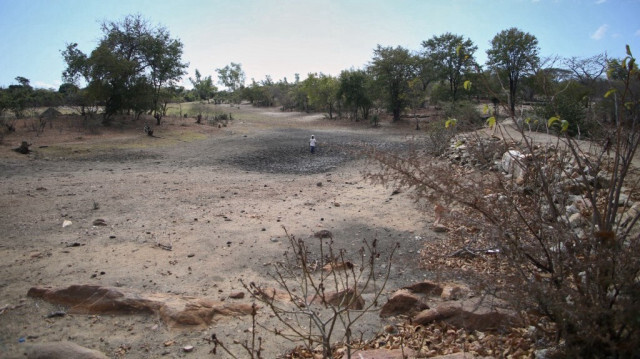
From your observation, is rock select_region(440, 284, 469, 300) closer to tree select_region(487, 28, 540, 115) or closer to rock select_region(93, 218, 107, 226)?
rock select_region(93, 218, 107, 226)

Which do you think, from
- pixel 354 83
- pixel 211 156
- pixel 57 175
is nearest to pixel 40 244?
pixel 57 175

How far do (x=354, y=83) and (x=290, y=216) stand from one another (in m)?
25.5

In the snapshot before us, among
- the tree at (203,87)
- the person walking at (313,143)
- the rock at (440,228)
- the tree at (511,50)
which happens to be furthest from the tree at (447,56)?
the tree at (203,87)

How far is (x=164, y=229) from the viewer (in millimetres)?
6371

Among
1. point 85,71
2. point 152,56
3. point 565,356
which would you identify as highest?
point 152,56

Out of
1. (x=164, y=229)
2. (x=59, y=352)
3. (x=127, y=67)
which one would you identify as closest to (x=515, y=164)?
(x=164, y=229)

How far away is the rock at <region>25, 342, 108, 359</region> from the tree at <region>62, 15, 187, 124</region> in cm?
2171

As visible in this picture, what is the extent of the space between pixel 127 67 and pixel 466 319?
23.7 meters

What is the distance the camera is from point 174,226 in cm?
656

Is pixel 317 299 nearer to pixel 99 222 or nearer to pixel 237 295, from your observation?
pixel 237 295

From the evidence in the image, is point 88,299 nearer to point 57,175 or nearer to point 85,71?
point 57,175

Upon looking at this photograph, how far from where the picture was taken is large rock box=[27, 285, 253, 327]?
3.44m

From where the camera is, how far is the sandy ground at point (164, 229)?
3.33 meters

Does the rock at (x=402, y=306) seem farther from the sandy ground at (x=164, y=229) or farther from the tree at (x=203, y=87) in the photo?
the tree at (x=203, y=87)
